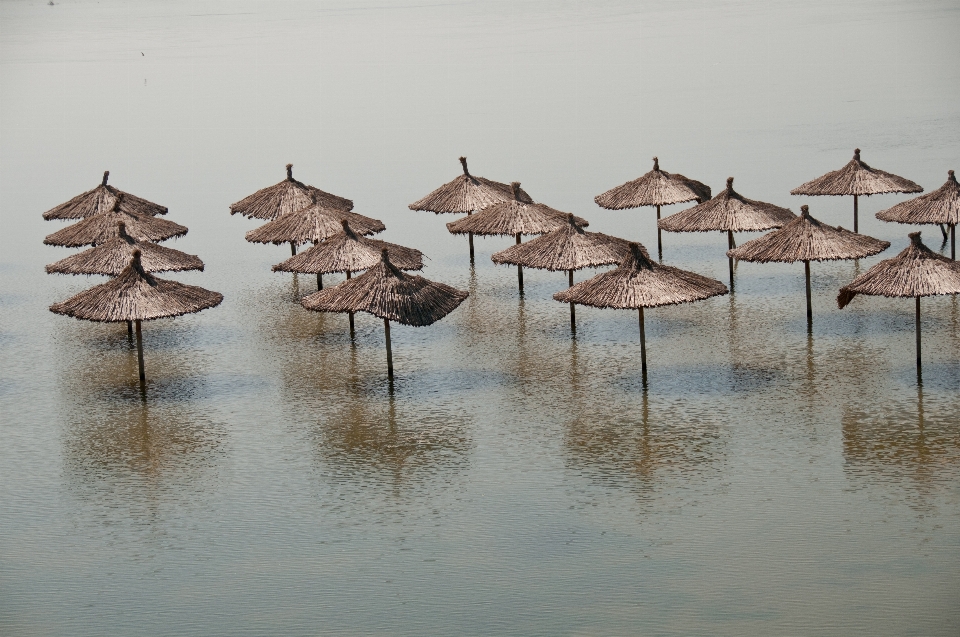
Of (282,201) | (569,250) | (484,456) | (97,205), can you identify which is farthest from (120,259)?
(484,456)

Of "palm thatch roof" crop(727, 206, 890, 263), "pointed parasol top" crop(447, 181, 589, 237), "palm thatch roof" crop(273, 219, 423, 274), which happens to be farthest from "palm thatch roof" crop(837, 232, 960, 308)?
"palm thatch roof" crop(273, 219, 423, 274)

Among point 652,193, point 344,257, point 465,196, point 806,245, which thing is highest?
point 465,196

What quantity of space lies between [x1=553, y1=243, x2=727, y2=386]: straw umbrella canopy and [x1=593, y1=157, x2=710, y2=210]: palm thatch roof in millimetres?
8393

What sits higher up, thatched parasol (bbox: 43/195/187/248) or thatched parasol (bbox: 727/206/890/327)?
thatched parasol (bbox: 43/195/187/248)

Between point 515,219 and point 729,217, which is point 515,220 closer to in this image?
point 515,219

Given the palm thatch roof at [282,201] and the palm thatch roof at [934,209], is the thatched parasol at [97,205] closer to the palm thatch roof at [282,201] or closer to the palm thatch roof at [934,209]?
the palm thatch roof at [282,201]

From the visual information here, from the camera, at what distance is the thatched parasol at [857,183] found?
3180 cm

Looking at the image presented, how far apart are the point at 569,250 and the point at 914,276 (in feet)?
21.9

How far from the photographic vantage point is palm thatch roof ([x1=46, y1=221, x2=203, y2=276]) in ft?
89.2

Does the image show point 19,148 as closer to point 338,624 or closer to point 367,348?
point 367,348

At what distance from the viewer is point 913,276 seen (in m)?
22.2

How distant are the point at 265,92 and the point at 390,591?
62967 millimetres

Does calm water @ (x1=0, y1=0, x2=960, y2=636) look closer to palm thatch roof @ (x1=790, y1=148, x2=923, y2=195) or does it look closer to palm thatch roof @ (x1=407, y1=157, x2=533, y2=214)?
palm thatch roof @ (x1=407, y1=157, x2=533, y2=214)

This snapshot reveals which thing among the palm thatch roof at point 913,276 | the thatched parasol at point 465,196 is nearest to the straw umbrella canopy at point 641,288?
the palm thatch roof at point 913,276
